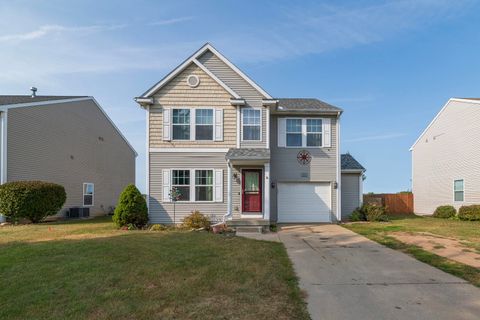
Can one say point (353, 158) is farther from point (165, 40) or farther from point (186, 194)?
point (165, 40)

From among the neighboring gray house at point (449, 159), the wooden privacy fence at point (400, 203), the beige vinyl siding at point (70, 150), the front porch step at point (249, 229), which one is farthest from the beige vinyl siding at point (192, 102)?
→ the wooden privacy fence at point (400, 203)

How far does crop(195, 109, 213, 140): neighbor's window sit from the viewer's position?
1553 cm

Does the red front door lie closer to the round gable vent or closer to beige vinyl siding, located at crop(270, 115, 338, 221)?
beige vinyl siding, located at crop(270, 115, 338, 221)

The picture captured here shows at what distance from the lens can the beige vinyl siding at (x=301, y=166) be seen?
16.9 meters

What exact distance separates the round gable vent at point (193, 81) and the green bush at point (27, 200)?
8173 mm

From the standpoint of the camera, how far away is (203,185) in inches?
607

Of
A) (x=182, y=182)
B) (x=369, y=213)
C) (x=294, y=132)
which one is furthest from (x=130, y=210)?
(x=369, y=213)

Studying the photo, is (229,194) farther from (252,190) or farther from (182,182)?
(182,182)

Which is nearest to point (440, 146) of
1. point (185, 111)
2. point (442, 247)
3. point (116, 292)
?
point (442, 247)

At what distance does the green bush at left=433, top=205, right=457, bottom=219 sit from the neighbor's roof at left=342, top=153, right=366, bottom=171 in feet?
21.9

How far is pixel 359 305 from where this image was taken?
5.14 metres

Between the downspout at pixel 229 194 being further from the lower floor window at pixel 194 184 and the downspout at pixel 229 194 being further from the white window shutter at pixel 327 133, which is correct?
the white window shutter at pixel 327 133

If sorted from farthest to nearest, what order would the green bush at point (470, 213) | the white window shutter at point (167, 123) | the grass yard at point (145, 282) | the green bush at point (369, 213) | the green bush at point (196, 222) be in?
1. the green bush at point (470, 213)
2. the green bush at point (369, 213)
3. the white window shutter at point (167, 123)
4. the green bush at point (196, 222)
5. the grass yard at point (145, 282)

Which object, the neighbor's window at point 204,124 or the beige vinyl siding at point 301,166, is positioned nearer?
the neighbor's window at point 204,124
